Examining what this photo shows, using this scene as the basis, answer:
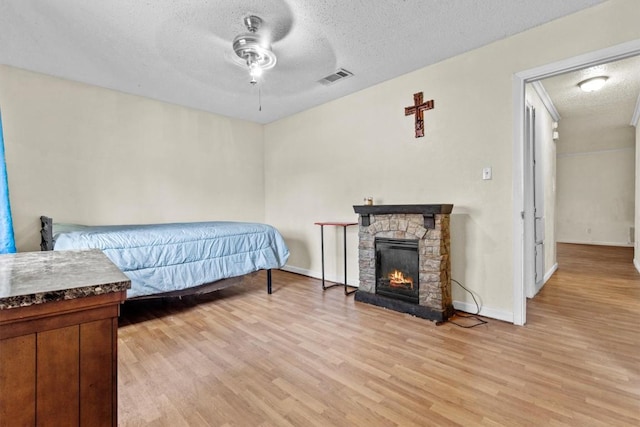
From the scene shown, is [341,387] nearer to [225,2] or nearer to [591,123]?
[225,2]

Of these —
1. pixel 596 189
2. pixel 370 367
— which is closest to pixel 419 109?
pixel 370 367

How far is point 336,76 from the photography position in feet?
10.8

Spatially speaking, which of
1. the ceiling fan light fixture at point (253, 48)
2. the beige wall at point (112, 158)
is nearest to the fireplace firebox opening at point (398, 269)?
the ceiling fan light fixture at point (253, 48)

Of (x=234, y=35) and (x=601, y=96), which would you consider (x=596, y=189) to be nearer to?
(x=601, y=96)

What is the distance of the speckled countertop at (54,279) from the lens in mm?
657

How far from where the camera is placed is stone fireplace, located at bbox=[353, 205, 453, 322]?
8.70ft

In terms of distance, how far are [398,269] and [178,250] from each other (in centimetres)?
211

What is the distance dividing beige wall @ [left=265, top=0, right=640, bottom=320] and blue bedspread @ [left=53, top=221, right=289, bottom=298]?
118 cm

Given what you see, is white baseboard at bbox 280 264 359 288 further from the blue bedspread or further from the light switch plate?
the light switch plate

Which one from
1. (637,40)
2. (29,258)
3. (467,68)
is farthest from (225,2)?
(637,40)

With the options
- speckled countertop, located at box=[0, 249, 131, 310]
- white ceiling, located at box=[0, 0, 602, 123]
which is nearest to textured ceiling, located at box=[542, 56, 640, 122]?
white ceiling, located at box=[0, 0, 602, 123]

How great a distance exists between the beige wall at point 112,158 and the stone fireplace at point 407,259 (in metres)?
2.56

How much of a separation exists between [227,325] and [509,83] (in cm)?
323

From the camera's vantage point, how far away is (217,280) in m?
3.04
